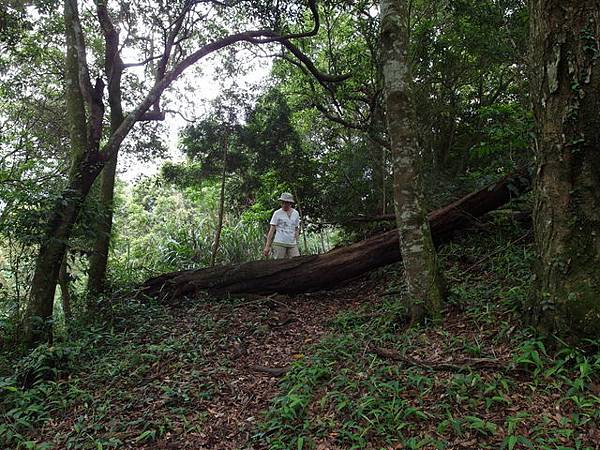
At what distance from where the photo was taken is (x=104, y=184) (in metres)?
7.74

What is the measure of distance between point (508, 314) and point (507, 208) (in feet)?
11.1

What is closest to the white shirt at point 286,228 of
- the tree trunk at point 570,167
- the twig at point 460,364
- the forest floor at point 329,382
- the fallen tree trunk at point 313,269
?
the fallen tree trunk at point 313,269

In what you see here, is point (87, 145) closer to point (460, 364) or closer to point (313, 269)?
point (313, 269)

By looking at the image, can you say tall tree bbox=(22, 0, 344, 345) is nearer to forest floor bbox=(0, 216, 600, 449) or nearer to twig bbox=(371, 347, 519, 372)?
forest floor bbox=(0, 216, 600, 449)

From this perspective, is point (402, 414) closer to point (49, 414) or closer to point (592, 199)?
point (592, 199)

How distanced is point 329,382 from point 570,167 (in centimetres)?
277

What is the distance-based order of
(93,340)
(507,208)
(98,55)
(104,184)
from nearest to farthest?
1. (93,340)
2. (507,208)
3. (104,184)
4. (98,55)

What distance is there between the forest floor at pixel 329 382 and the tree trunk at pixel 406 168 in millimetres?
439

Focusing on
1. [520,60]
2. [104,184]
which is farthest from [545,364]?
[104,184]

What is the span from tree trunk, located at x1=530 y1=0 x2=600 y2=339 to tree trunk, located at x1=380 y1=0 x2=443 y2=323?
4.04 feet

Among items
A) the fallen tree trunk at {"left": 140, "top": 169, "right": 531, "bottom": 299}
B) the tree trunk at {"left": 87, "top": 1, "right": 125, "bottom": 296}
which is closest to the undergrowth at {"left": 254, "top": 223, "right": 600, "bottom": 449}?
the fallen tree trunk at {"left": 140, "top": 169, "right": 531, "bottom": 299}

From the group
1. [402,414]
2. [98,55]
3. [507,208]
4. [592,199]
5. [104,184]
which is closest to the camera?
[402,414]

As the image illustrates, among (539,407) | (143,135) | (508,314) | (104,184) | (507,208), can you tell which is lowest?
(539,407)

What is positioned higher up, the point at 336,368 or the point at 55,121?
the point at 55,121
